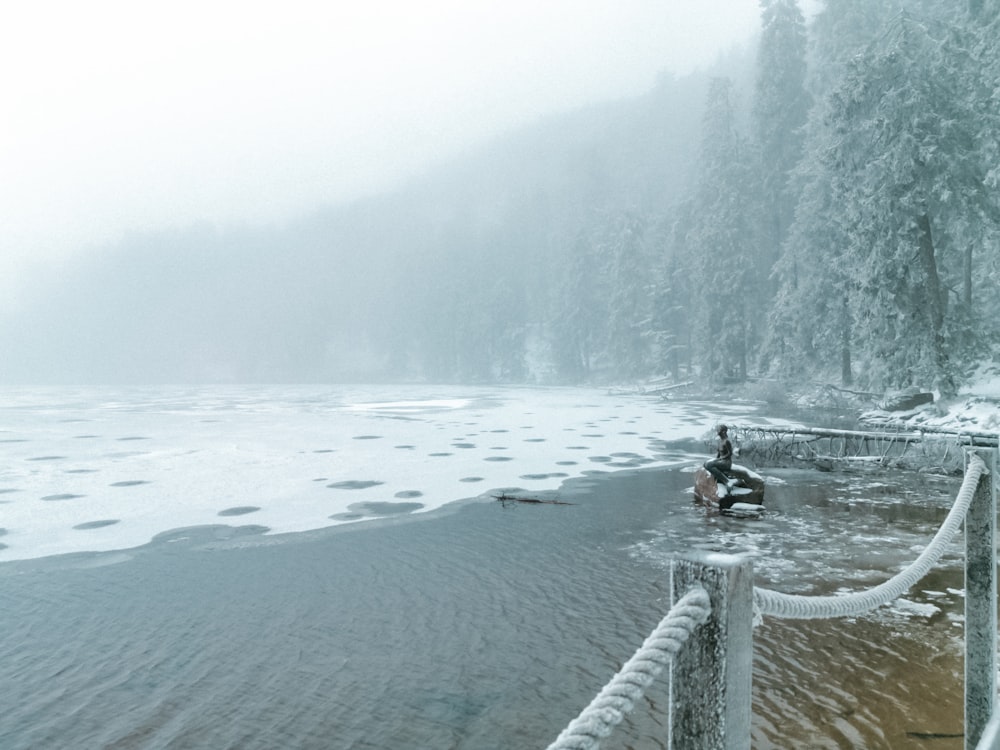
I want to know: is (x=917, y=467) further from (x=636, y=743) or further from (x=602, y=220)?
(x=602, y=220)

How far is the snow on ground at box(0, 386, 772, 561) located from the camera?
515 inches

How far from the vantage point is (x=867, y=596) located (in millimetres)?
2740

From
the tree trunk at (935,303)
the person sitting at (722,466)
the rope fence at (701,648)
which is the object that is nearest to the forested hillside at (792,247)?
the tree trunk at (935,303)

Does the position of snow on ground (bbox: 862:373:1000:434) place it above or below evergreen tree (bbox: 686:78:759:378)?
below

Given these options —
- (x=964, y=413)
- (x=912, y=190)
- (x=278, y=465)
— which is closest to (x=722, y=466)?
(x=278, y=465)

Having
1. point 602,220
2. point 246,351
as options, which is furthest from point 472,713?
point 246,351

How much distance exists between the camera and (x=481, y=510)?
13.6 meters

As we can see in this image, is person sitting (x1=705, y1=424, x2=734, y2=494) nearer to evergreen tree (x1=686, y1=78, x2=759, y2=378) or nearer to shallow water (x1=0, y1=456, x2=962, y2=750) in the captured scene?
shallow water (x1=0, y1=456, x2=962, y2=750)

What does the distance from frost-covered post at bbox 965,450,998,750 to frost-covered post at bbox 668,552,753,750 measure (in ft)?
10.5

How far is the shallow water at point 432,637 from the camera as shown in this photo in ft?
18.1

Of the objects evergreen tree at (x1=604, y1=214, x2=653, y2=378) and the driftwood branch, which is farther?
evergreen tree at (x1=604, y1=214, x2=653, y2=378)

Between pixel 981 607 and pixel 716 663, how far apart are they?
12.2ft

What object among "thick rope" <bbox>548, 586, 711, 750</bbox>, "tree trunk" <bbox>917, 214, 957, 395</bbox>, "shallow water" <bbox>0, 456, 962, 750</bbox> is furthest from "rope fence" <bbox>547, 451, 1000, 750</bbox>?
"tree trunk" <bbox>917, 214, 957, 395</bbox>

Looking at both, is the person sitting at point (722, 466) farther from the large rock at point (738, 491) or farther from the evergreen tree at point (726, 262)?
the evergreen tree at point (726, 262)
